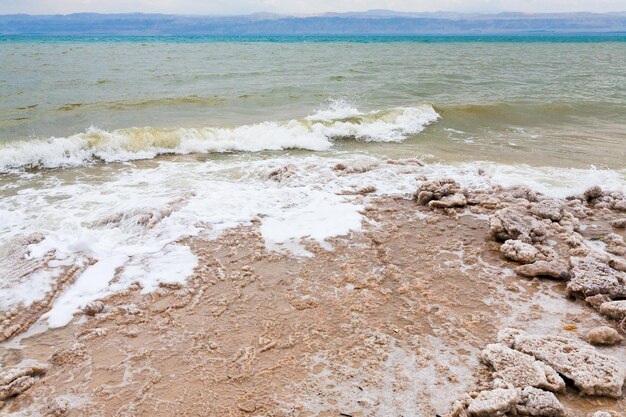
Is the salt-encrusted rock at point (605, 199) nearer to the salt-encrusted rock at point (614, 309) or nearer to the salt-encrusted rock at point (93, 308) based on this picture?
the salt-encrusted rock at point (614, 309)

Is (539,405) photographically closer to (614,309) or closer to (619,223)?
(614,309)

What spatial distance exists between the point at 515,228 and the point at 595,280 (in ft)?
4.20

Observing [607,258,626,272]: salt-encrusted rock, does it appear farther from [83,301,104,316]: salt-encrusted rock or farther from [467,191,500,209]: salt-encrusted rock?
[83,301,104,316]: salt-encrusted rock

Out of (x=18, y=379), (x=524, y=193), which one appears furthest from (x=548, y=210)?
(x=18, y=379)

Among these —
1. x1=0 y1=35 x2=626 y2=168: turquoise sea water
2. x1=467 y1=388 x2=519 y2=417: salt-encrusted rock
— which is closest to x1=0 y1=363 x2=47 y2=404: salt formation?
x1=467 y1=388 x2=519 y2=417: salt-encrusted rock

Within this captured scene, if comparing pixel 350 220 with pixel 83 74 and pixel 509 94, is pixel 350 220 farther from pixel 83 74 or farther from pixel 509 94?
pixel 83 74

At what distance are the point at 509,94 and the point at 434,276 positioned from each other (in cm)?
1766

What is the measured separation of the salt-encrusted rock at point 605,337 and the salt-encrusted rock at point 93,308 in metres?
4.70

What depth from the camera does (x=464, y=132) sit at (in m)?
13.7

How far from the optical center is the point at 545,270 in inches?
197

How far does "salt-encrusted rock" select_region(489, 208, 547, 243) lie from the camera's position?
19.0ft

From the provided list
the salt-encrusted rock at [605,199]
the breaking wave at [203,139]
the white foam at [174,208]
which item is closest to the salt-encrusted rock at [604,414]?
the white foam at [174,208]

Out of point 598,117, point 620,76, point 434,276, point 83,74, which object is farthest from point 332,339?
point 620,76

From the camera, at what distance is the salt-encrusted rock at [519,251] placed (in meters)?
5.32
